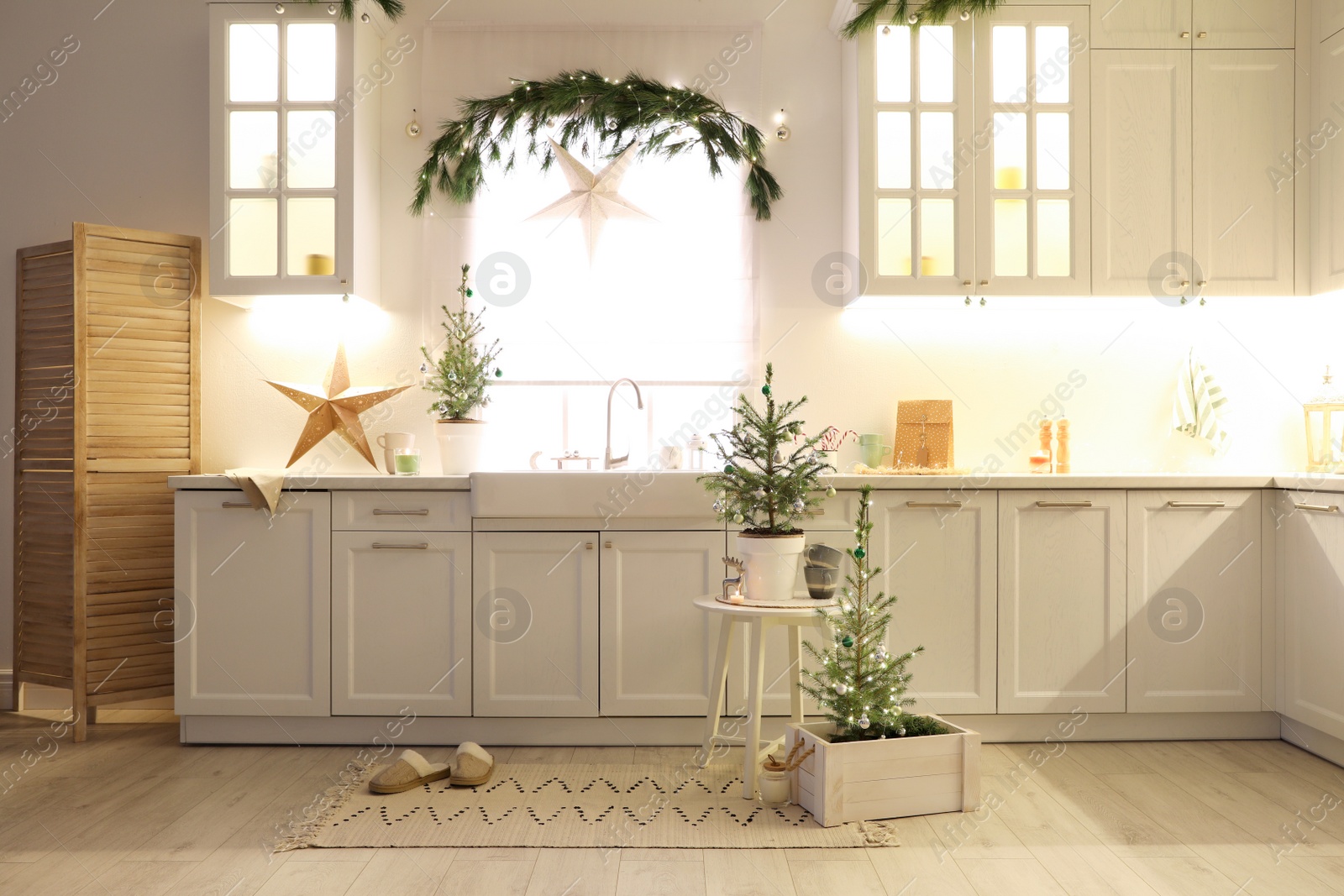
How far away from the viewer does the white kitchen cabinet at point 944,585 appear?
2916 mm

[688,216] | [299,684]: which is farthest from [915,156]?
[299,684]

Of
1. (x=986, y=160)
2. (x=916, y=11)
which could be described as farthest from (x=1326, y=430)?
(x=916, y=11)

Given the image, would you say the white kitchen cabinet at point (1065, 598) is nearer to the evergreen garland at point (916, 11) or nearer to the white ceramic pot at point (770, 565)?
the white ceramic pot at point (770, 565)

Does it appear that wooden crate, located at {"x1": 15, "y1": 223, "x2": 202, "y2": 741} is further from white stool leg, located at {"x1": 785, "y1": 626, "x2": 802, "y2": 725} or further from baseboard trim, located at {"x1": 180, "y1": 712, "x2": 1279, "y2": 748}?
white stool leg, located at {"x1": 785, "y1": 626, "x2": 802, "y2": 725}

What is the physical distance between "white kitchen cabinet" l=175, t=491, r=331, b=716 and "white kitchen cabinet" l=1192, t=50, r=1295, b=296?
3.06m

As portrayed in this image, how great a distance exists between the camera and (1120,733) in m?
2.99

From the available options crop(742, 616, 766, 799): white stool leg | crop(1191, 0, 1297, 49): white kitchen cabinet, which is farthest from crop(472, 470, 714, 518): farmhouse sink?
crop(1191, 0, 1297, 49): white kitchen cabinet

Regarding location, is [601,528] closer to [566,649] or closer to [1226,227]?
[566,649]

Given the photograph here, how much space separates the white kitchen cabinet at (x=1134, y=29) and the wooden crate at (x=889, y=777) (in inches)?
93.5

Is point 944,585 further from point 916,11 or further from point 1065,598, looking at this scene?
point 916,11

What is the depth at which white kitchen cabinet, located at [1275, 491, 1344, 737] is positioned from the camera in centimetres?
268

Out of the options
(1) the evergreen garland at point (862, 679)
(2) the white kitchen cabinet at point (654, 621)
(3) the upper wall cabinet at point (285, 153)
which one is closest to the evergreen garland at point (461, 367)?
(3) the upper wall cabinet at point (285, 153)

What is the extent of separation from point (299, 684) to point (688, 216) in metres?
2.07

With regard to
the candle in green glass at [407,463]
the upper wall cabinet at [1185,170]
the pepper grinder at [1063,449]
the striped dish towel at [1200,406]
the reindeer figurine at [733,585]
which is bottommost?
the reindeer figurine at [733,585]
